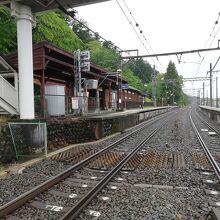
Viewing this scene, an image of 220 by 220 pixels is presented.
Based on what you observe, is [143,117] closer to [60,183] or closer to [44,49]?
[44,49]

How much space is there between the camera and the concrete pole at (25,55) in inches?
505

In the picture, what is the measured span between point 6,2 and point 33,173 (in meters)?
6.94

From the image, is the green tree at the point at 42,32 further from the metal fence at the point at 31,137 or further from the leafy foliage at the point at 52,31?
the metal fence at the point at 31,137

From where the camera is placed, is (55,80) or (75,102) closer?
(75,102)

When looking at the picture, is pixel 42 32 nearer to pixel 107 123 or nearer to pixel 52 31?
pixel 52 31

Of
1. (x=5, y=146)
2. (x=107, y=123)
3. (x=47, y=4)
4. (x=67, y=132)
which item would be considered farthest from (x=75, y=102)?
(x=5, y=146)

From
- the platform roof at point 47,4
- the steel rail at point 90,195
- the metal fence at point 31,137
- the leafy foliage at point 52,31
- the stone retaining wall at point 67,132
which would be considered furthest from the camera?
the leafy foliage at point 52,31

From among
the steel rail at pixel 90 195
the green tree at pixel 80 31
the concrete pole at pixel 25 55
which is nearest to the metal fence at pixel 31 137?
the concrete pole at pixel 25 55

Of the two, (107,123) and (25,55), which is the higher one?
(25,55)

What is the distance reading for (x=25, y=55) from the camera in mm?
12898

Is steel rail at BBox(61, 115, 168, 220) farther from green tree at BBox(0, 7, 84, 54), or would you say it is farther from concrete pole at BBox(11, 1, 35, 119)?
green tree at BBox(0, 7, 84, 54)

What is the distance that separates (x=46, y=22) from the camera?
23984 mm

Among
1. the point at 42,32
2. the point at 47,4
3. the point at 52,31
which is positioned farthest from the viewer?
the point at 52,31

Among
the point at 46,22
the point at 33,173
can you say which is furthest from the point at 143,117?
the point at 33,173
